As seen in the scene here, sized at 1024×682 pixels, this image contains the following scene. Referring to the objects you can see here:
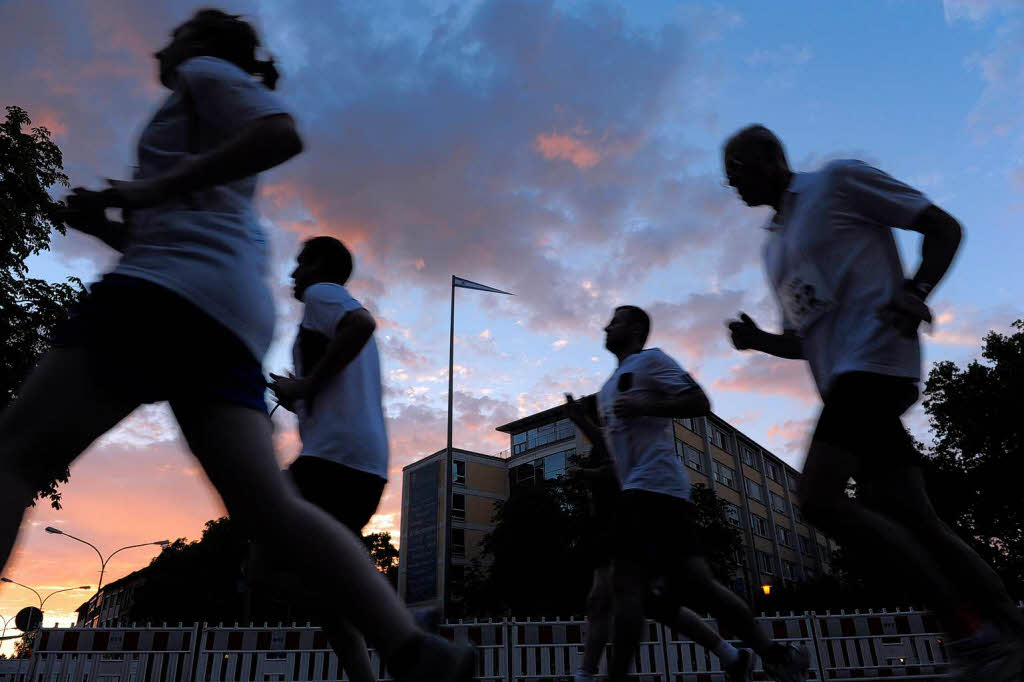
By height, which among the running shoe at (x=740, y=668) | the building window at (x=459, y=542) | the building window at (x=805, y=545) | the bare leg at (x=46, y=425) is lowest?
the running shoe at (x=740, y=668)

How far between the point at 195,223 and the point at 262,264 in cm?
19

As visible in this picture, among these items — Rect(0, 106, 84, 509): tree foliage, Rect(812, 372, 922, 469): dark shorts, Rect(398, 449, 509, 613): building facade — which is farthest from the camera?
Rect(398, 449, 509, 613): building facade

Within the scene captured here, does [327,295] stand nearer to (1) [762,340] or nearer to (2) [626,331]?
(1) [762,340]

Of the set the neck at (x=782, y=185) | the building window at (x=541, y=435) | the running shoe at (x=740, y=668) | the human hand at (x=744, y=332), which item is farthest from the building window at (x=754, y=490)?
the neck at (x=782, y=185)

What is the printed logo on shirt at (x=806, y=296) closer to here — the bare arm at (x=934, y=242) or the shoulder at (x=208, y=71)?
the bare arm at (x=934, y=242)

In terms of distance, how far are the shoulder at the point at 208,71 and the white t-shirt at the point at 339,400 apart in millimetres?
1187

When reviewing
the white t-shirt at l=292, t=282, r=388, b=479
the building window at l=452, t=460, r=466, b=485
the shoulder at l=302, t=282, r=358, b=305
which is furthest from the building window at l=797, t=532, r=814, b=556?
the shoulder at l=302, t=282, r=358, b=305

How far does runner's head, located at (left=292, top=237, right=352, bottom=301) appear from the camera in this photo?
330 centimetres

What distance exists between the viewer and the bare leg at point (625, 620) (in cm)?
347

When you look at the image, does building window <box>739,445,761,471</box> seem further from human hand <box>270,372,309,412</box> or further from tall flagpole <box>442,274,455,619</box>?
human hand <box>270,372,309,412</box>

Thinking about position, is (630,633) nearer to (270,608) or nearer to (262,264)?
(262,264)

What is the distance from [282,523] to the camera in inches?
60.7

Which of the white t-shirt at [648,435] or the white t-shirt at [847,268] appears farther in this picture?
the white t-shirt at [648,435]

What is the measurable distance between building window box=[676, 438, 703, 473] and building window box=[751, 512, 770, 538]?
30.9 ft
